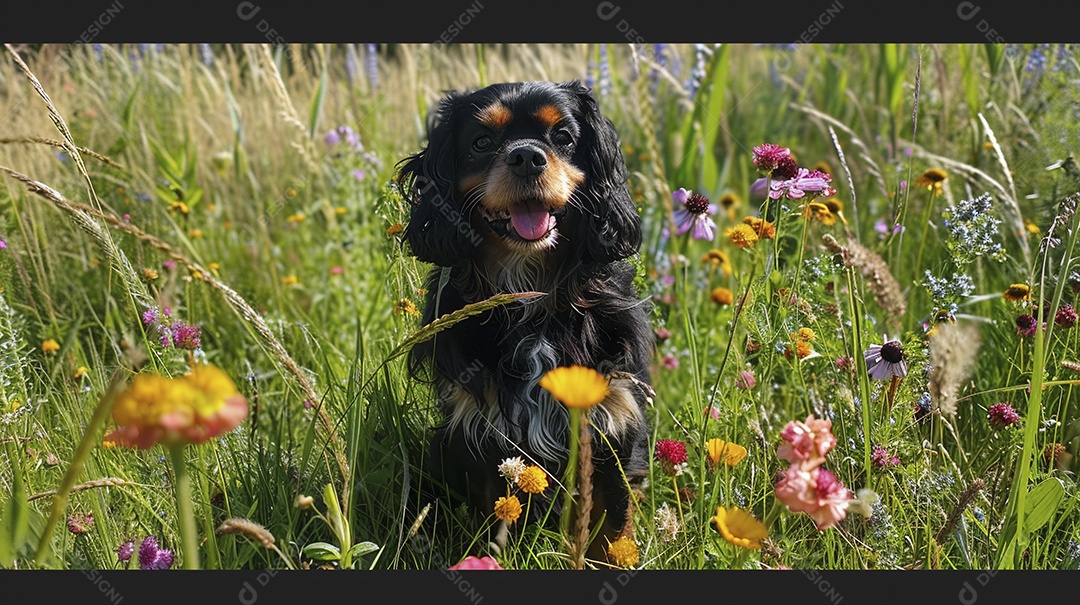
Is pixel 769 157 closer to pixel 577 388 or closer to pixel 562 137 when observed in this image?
pixel 562 137

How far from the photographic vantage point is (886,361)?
2.09m

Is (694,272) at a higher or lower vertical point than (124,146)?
lower

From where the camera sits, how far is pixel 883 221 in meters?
4.00

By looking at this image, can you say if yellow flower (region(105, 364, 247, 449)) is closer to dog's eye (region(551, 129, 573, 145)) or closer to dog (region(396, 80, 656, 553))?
dog (region(396, 80, 656, 553))

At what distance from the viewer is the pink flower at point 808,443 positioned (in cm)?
131

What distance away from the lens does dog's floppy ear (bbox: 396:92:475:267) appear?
2.51 meters

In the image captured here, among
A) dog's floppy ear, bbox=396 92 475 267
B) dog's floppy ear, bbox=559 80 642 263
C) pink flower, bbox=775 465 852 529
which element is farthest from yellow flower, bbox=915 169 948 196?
pink flower, bbox=775 465 852 529

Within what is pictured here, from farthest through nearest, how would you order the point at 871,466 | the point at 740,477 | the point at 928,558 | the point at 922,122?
the point at 922,122
the point at 740,477
the point at 871,466
the point at 928,558

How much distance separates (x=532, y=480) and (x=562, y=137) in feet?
3.50

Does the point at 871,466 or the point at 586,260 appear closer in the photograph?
the point at 871,466

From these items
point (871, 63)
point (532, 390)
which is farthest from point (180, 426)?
point (871, 63)

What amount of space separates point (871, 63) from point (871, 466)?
13.2 ft

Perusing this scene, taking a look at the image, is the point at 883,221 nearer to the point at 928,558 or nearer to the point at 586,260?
the point at 586,260

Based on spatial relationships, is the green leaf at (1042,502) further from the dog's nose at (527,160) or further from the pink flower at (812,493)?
the dog's nose at (527,160)
